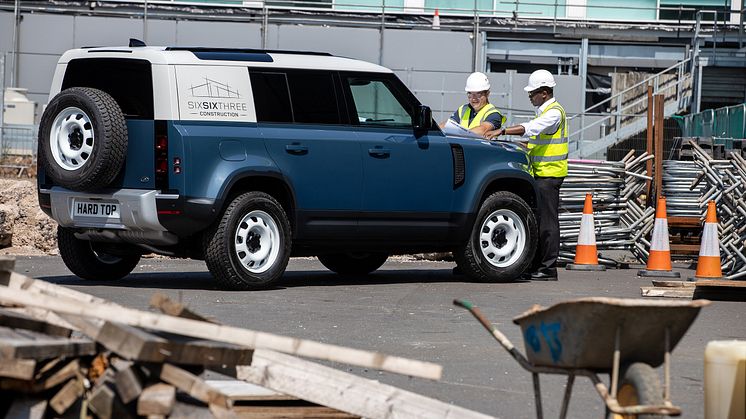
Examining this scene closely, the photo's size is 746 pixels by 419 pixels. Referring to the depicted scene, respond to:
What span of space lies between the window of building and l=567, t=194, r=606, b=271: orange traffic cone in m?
3.88

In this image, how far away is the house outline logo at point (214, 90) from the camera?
1220cm

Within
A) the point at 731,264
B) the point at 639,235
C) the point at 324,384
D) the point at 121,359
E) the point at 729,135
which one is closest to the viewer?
the point at 121,359

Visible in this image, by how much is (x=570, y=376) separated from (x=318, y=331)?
14.0 feet

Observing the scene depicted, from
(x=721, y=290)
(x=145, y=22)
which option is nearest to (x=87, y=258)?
(x=721, y=290)

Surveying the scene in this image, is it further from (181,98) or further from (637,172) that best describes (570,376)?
(637,172)

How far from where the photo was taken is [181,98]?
39.6 ft

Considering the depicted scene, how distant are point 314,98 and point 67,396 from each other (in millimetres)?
8074

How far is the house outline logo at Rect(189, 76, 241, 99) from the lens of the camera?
480 inches

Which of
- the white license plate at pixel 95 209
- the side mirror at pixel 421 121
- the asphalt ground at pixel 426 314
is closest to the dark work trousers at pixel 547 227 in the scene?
the asphalt ground at pixel 426 314

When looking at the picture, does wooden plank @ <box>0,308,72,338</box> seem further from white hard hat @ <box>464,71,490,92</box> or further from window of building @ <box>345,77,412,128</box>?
white hard hat @ <box>464,71,490,92</box>

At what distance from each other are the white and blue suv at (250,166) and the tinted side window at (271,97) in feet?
0.05

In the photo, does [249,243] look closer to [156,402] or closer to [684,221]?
[156,402]

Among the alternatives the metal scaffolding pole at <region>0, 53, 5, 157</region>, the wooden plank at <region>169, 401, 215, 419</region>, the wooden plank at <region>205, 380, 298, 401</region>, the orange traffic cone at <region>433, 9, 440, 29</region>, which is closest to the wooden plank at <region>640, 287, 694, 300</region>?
the wooden plank at <region>205, 380, 298, 401</region>

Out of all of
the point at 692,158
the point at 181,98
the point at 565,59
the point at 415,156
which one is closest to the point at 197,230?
the point at 181,98
